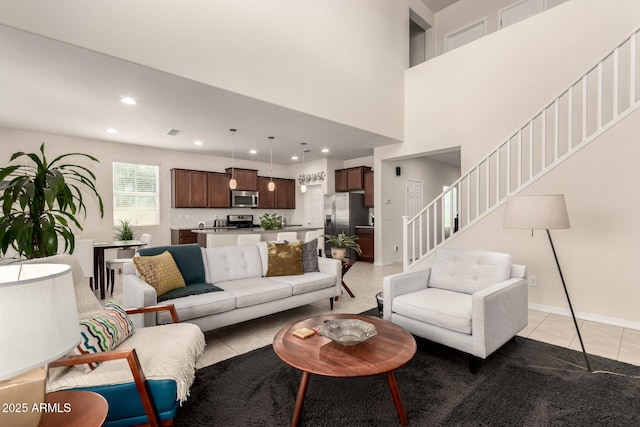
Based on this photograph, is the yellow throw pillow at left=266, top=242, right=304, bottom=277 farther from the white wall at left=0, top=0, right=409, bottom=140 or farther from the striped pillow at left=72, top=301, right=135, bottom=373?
the white wall at left=0, top=0, right=409, bottom=140

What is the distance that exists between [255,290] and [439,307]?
1689 millimetres

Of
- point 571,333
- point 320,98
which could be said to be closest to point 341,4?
point 320,98

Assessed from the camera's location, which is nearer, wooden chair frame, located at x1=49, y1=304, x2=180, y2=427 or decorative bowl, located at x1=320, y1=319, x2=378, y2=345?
wooden chair frame, located at x1=49, y1=304, x2=180, y2=427

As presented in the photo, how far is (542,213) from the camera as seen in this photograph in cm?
233

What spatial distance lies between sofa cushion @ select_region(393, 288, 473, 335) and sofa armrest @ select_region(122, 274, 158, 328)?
2.02 meters

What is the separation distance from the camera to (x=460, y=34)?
23.1 ft

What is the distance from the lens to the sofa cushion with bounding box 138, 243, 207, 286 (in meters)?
3.08

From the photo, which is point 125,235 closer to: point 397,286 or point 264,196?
point 264,196

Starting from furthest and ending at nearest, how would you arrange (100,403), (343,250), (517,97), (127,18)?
1. (517,97)
2. (343,250)
3. (127,18)
4. (100,403)

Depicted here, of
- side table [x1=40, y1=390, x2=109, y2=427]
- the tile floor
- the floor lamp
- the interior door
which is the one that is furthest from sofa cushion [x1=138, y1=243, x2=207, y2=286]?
the interior door

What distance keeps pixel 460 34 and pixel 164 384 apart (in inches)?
331

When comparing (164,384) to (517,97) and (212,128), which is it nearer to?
(212,128)

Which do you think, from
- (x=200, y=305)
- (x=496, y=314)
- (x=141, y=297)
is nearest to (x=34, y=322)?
(x=141, y=297)

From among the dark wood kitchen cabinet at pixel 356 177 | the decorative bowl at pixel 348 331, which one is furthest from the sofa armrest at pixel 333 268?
the dark wood kitchen cabinet at pixel 356 177
